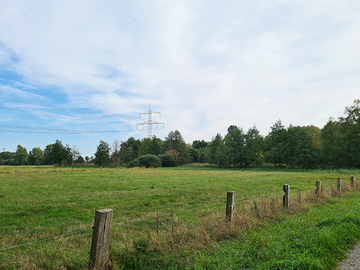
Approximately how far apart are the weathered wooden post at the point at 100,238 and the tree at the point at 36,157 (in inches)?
5481

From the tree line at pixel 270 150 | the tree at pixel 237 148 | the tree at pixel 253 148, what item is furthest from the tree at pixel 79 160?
the tree at pixel 253 148

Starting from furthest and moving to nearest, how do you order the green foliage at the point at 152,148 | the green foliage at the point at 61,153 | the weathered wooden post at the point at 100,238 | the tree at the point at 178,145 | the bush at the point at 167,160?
1. the green foliage at the point at 152,148
2. the tree at the point at 178,145
3. the green foliage at the point at 61,153
4. the bush at the point at 167,160
5. the weathered wooden post at the point at 100,238

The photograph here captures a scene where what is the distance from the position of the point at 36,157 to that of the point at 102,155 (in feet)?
191

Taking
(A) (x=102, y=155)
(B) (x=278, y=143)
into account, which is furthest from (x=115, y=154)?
(B) (x=278, y=143)

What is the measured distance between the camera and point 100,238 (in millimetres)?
3645

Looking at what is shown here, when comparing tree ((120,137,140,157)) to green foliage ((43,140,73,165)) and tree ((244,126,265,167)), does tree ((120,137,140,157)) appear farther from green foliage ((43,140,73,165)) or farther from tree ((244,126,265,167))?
tree ((244,126,265,167))

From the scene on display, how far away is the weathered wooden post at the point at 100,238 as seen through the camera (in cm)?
363

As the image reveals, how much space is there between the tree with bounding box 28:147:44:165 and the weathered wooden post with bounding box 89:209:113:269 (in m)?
139

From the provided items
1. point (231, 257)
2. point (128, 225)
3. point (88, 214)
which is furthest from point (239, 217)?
point (88, 214)

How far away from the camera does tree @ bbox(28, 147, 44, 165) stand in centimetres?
12206

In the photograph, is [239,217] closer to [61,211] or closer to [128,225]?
[128,225]

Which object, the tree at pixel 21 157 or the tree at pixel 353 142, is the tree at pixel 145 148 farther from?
the tree at pixel 353 142

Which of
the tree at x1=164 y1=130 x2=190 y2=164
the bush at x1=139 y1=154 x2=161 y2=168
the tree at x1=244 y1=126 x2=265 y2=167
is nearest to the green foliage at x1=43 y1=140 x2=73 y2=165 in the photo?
the bush at x1=139 y1=154 x2=161 y2=168

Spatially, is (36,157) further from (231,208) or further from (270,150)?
(231,208)
